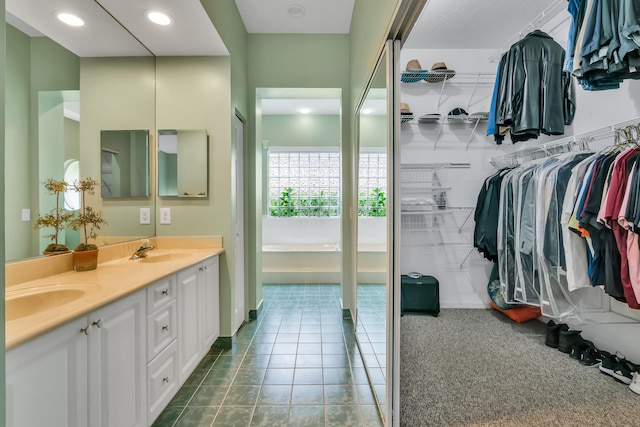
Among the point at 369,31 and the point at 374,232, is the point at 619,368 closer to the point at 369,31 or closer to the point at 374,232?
the point at 374,232

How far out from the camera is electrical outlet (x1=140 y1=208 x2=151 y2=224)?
221 cm

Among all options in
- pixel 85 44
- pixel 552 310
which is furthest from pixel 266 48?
pixel 552 310

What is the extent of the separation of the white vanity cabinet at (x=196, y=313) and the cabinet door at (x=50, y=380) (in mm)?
728

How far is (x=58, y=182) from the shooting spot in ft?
4.71

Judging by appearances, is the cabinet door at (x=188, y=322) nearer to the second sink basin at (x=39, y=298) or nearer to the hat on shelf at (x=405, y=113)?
the second sink basin at (x=39, y=298)

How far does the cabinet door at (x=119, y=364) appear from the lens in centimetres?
106

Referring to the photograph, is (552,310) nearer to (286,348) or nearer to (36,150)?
(286,348)

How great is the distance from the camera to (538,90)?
2.25 meters

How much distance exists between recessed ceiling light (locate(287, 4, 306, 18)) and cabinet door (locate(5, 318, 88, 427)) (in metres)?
2.82

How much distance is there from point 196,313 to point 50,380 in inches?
42.0

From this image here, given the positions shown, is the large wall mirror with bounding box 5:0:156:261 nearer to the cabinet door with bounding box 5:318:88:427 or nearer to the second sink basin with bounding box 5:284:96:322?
the second sink basin with bounding box 5:284:96:322

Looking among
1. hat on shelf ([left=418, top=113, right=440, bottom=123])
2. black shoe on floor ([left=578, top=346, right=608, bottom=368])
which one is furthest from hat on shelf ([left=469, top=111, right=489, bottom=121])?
black shoe on floor ([left=578, top=346, right=608, bottom=368])

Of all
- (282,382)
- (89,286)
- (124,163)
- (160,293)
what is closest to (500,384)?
(282,382)

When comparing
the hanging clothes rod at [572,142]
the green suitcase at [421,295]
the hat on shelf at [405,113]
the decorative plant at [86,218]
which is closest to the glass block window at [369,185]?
the hat on shelf at [405,113]
